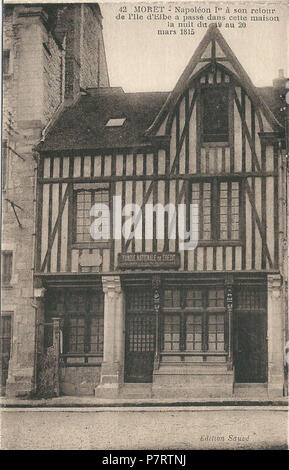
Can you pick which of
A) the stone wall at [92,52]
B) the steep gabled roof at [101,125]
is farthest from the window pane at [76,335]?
the stone wall at [92,52]

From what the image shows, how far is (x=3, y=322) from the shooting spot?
31.0 ft

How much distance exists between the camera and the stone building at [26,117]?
31.8ft

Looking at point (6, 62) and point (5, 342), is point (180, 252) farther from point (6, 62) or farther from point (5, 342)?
point (6, 62)

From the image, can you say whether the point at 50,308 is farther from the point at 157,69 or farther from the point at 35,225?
the point at 157,69

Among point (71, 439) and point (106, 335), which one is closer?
point (71, 439)

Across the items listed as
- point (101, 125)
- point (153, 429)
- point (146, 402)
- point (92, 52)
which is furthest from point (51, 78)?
point (153, 429)

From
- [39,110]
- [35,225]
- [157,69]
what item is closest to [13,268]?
[35,225]

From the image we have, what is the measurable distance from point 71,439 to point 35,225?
2.44 m

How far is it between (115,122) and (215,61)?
138 cm

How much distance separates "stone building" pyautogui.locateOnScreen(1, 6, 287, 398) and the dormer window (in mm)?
126

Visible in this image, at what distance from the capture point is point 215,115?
9.94 meters

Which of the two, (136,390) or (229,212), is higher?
(229,212)

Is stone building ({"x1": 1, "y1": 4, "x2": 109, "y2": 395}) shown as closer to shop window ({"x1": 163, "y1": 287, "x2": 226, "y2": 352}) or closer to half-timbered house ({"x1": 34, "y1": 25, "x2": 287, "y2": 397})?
half-timbered house ({"x1": 34, "y1": 25, "x2": 287, "y2": 397})

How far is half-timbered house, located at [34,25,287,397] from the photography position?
967cm
